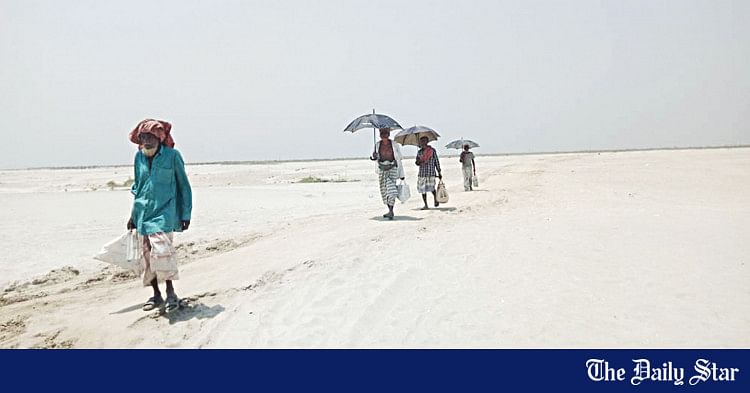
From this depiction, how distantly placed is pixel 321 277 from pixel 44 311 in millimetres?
3310

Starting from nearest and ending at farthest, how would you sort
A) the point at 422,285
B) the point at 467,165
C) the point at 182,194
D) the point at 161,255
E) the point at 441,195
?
the point at 161,255 < the point at 182,194 < the point at 422,285 < the point at 441,195 < the point at 467,165

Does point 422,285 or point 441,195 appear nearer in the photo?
point 422,285

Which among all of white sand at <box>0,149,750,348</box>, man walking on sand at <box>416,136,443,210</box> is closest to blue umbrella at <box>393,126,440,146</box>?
man walking on sand at <box>416,136,443,210</box>

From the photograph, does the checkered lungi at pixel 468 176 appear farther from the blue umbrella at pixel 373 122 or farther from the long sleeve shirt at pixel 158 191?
the long sleeve shirt at pixel 158 191

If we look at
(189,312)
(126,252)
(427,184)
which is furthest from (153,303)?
(427,184)

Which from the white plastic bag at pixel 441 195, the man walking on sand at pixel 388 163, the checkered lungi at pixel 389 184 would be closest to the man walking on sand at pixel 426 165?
the white plastic bag at pixel 441 195

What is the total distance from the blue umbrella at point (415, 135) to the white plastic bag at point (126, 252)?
8.52 metres

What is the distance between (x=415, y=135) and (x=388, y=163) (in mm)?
2601

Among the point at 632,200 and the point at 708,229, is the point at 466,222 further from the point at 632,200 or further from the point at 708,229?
the point at 632,200

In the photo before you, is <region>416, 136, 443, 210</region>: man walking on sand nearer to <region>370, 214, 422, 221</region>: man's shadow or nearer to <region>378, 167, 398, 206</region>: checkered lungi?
<region>370, 214, 422, 221</region>: man's shadow

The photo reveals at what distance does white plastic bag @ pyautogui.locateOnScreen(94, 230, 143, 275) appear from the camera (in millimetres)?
5254

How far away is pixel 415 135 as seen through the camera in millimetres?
13453

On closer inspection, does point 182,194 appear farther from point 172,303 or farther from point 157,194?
point 172,303

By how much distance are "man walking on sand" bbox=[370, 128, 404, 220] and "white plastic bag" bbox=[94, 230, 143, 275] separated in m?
6.28
